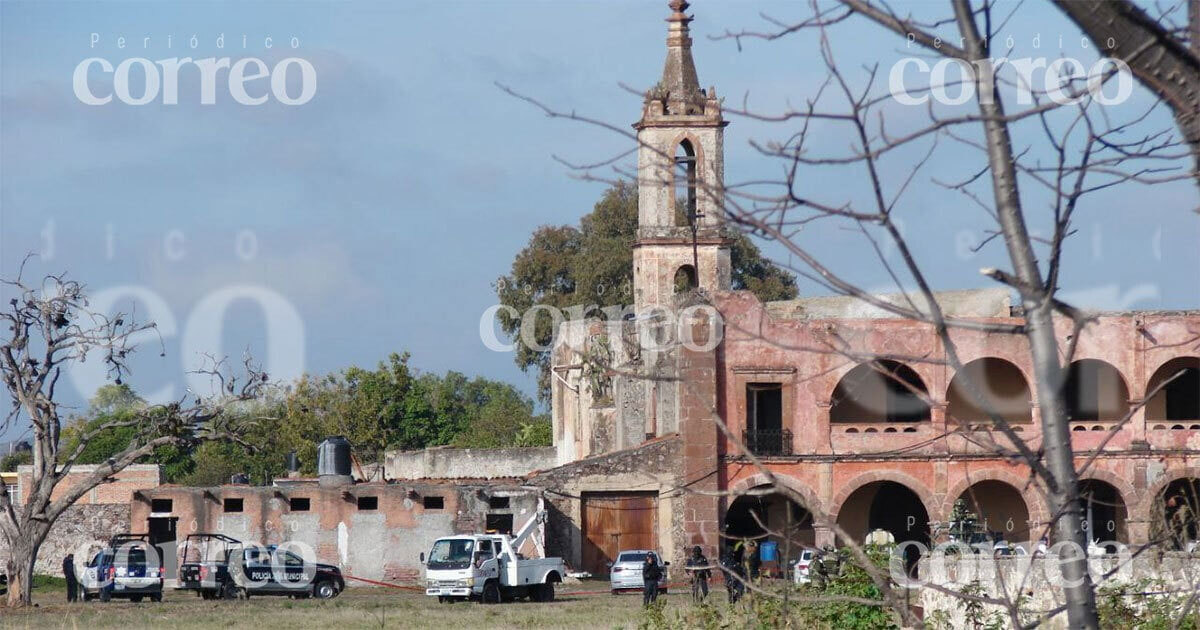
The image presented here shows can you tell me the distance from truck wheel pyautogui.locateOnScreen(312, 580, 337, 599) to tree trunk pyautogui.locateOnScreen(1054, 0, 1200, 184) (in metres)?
28.3

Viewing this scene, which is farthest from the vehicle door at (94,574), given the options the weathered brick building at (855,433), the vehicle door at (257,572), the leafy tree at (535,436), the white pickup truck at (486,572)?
the leafy tree at (535,436)

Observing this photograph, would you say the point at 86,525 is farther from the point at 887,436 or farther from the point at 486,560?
the point at 887,436

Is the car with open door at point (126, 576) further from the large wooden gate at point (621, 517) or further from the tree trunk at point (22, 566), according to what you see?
the large wooden gate at point (621, 517)

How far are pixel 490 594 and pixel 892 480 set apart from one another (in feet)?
34.0

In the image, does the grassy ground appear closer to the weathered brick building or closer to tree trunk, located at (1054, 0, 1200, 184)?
the weathered brick building

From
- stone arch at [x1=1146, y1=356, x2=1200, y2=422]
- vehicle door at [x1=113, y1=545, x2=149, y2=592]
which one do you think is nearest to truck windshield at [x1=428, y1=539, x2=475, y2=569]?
vehicle door at [x1=113, y1=545, x2=149, y2=592]

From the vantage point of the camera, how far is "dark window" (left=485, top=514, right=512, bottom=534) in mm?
34812

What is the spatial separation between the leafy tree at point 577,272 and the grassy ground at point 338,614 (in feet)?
101

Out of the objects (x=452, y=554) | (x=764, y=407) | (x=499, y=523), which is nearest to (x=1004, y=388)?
(x=764, y=407)

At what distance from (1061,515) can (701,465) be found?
101 ft

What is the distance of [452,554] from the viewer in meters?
28.9

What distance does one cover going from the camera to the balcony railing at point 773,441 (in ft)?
113

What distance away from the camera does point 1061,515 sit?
11.9 feet

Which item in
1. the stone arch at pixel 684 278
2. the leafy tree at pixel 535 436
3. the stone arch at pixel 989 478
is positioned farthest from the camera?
the leafy tree at pixel 535 436
